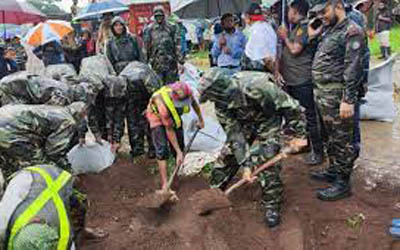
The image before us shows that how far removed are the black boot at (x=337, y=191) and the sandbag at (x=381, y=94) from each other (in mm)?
2424

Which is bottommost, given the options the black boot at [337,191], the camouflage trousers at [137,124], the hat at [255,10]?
the black boot at [337,191]

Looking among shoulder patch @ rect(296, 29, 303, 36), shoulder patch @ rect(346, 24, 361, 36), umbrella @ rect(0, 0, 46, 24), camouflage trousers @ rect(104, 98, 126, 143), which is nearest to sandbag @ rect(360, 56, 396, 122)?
shoulder patch @ rect(296, 29, 303, 36)

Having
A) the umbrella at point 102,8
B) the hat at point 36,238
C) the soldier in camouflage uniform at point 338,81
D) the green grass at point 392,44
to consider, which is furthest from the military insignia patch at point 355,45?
the green grass at point 392,44

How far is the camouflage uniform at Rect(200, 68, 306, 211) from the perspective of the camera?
4023 millimetres

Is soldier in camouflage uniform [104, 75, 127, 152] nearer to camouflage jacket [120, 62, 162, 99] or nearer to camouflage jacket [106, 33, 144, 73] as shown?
camouflage jacket [120, 62, 162, 99]

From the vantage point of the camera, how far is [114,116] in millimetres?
A: 6031

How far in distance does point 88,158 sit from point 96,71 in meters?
1.08

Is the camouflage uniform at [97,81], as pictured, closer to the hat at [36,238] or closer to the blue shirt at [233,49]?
the blue shirt at [233,49]

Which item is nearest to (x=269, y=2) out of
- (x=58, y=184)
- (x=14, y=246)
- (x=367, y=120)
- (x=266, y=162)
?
(x=367, y=120)

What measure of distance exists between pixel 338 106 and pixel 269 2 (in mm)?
2574

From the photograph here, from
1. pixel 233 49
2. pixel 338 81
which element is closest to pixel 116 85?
pixel 233 49

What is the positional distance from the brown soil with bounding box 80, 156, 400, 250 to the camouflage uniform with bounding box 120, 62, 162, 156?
1136mm

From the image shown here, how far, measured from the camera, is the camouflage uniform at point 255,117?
13.2 feet

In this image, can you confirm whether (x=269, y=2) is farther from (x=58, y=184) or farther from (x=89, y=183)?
(x=58, y=184)
